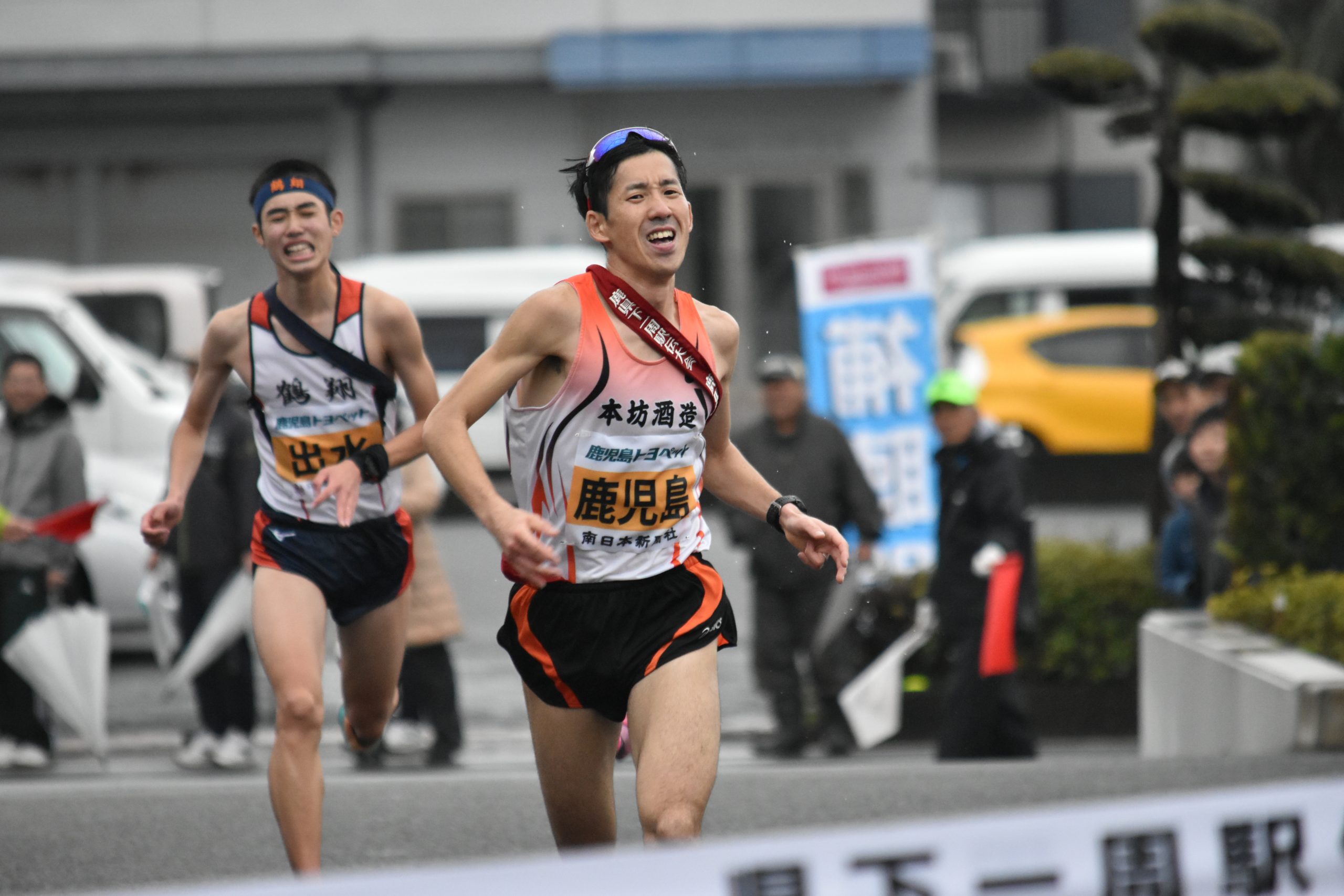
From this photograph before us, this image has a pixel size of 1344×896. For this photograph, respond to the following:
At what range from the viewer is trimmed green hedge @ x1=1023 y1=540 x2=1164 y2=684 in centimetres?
945

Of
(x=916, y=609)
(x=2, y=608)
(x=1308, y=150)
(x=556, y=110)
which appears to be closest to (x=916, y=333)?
(x=916, y=609)

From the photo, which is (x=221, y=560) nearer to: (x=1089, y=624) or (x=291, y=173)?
(x=291, y=173)

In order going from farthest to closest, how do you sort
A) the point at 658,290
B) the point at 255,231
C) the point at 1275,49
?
the point at 1275,49 < the point at 255,231 < the point at 658,290

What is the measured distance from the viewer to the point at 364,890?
98.6 inches

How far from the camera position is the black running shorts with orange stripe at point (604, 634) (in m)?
4.00

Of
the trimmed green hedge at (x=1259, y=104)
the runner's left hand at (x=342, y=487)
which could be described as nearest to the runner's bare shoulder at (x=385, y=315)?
the runner's left hand at (x=342, y=487)

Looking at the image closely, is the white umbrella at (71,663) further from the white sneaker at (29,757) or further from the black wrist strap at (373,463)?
the black wrist strap at (373,463)

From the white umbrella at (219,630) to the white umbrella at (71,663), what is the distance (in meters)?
0.35

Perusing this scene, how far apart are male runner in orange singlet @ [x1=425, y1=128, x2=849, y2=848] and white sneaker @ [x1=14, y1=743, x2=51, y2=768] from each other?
521 cm

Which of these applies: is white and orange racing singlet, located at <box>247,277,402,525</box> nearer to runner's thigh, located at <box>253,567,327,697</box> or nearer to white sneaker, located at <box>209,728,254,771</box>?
runner's thigh, located at <box>253,567,327,697</box>

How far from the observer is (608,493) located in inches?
158

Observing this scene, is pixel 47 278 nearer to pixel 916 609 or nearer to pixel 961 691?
pixel 916 609

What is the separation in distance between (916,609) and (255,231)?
523cm

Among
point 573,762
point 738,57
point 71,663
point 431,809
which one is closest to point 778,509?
point 573,762
